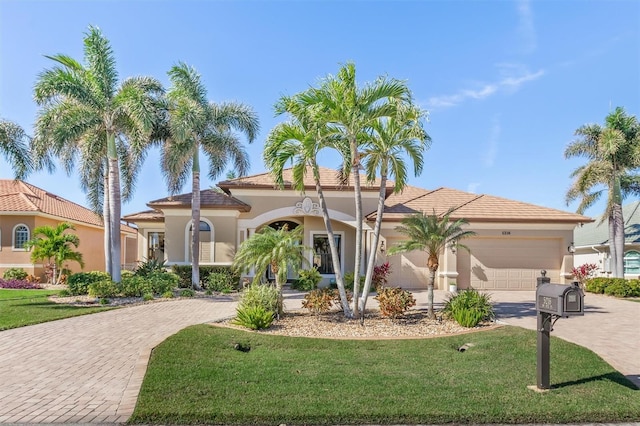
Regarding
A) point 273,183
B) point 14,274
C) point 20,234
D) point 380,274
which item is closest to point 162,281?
point 273,183

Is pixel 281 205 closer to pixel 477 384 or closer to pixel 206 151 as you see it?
pixel 206 151

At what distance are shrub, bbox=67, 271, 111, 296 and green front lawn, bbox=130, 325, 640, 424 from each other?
9534 millimetres

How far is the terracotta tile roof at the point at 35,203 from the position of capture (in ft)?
70.5

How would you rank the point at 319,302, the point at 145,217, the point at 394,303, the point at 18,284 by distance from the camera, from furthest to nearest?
the point at 145,217, the point at 18,284, the point at 319,302, the point at 394,303

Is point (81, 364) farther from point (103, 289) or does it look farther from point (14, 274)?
point (14, 274)

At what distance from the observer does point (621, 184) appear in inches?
817

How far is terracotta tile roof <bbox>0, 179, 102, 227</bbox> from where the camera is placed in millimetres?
21495

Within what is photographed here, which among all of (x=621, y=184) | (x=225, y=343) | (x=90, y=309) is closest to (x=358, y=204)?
(x=225, y=343)

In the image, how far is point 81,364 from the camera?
260 inches

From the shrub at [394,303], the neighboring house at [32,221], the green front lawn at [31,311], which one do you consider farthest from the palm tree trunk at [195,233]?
the shrub at [394,303]

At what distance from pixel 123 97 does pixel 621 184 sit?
25.4 metres

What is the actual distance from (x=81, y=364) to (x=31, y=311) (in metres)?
6.74

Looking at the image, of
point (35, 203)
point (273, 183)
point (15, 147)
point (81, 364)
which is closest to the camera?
point (81, 364)

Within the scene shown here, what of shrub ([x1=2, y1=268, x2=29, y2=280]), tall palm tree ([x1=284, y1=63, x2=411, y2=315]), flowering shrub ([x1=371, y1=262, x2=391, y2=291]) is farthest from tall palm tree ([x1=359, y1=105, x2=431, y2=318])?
shrub ([x1=2, y1=268, x2=29, y2=280])
